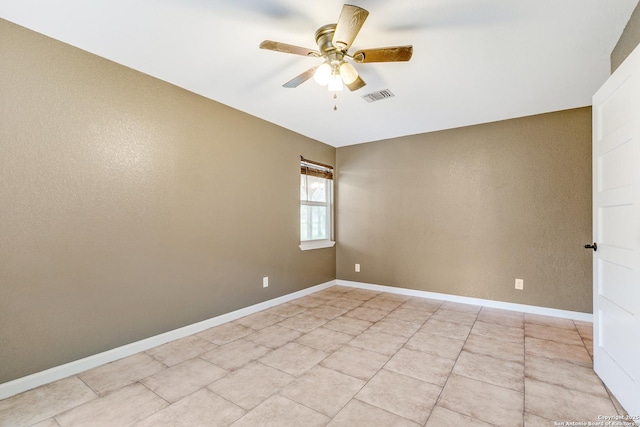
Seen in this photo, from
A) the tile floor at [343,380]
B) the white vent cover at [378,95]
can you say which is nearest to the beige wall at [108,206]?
the tile floor at [343,380]

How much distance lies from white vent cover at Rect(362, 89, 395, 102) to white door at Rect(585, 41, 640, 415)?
156 centimetres

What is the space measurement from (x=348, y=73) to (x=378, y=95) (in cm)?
102

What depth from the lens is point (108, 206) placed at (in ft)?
7.49

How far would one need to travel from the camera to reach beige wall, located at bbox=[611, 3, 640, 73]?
168 cm

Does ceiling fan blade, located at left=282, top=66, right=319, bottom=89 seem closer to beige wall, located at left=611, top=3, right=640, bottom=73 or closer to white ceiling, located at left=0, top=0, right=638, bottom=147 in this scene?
white ceiling, located at left=0, top=0, right=638, bottom=147

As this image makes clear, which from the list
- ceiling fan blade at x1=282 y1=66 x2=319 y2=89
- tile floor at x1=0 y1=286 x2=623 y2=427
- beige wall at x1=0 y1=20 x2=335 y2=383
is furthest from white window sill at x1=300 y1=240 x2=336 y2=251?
ceiling fan blade at x1=282 y1=66 x2=319 y2=89

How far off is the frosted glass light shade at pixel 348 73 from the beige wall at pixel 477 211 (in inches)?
96.7

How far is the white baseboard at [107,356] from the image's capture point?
1.86 m

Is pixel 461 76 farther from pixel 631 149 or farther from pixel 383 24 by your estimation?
pixel 631 149

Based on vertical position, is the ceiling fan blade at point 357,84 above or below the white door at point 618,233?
above

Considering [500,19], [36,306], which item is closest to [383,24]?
[500,19]

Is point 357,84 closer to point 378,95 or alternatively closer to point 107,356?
point 378,95

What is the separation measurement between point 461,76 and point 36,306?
367cm

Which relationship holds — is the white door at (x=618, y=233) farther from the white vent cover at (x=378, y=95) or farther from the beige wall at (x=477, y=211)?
the white vent cover at (x=378, y=95)
